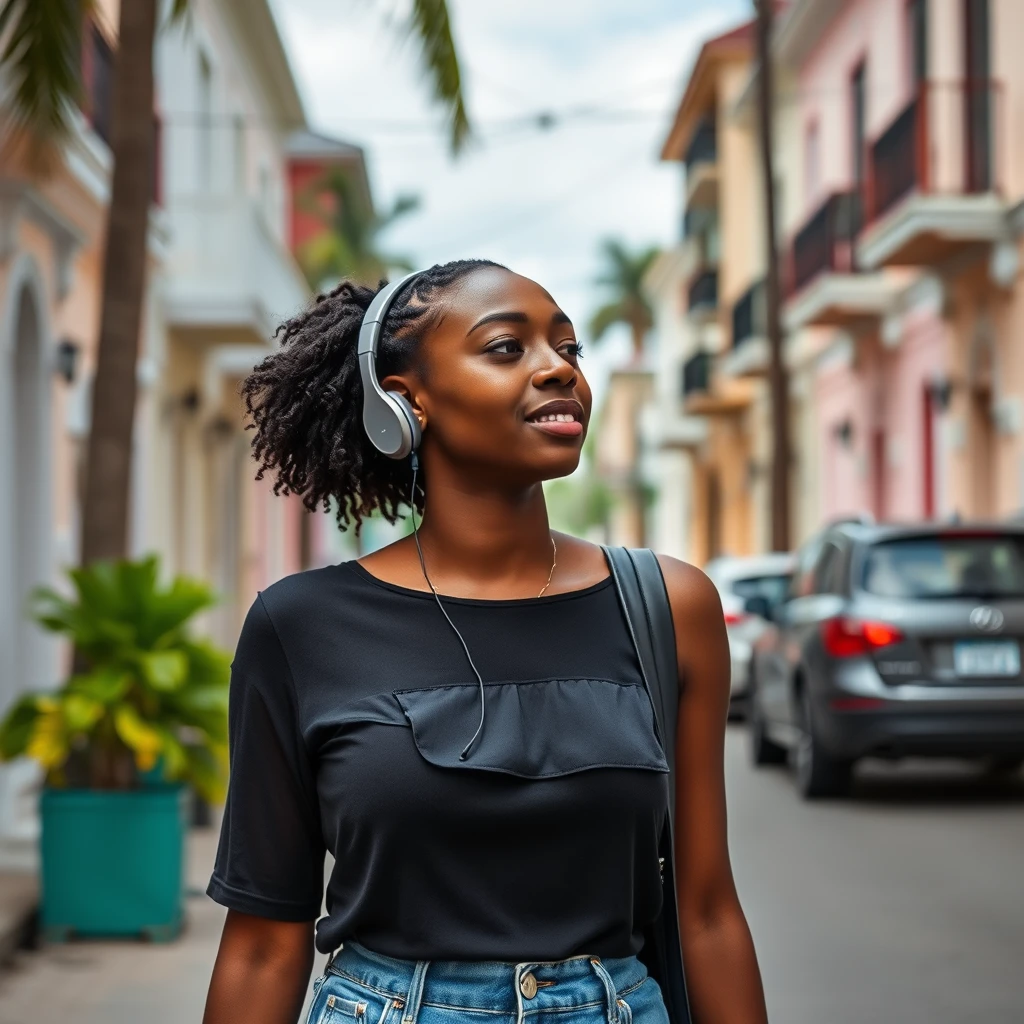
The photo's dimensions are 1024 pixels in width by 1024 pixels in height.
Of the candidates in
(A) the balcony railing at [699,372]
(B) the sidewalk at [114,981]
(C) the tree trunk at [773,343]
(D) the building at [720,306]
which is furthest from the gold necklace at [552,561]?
(A) the balcony railing at [699,372]

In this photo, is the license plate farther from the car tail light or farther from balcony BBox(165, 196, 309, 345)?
balcony BBox(165, 196, 309, 345)

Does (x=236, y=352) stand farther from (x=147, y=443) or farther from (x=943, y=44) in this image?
(x=943, y=44)

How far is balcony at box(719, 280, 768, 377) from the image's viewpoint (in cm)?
3120

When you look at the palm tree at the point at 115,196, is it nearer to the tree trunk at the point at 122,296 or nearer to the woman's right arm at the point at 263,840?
the tree trunk at the point at 122,296

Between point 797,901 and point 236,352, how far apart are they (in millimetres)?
16850

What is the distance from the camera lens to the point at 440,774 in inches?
90.8

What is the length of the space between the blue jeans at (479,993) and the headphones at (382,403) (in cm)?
67

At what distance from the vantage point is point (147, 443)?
1820cm

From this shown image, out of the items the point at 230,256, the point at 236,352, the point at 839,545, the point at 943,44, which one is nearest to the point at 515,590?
the point at 839,545

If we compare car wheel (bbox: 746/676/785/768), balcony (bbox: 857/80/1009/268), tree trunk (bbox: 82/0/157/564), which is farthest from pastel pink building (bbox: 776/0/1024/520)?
tree trunk (bbox: 82/0/157/564)

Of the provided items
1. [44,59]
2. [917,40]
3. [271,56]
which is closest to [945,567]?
[44,59]

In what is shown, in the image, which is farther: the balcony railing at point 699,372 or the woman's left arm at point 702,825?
the balcony railing at point 699,372

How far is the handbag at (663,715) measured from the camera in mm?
2443

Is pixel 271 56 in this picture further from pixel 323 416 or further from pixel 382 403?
pixel 382 403
